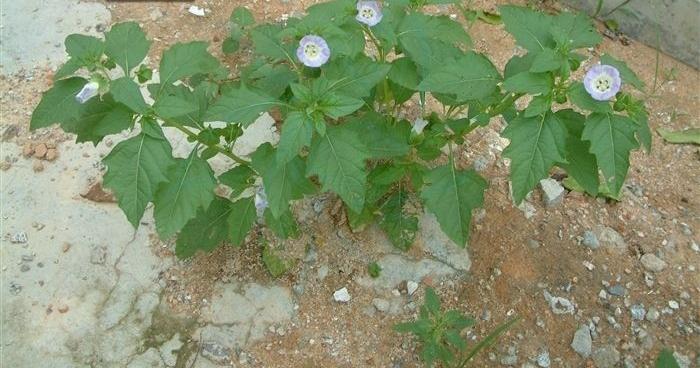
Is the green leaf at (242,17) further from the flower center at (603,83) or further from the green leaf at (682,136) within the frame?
the green leaf at (682,136)

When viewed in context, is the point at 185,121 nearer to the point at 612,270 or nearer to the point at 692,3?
the point at 612,270

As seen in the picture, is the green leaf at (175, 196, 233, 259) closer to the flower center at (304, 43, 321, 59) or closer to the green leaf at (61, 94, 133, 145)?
the green leaf at (61, 94, 133, 145)

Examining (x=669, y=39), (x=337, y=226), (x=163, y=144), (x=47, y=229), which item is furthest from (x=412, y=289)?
(x=669, y=39)

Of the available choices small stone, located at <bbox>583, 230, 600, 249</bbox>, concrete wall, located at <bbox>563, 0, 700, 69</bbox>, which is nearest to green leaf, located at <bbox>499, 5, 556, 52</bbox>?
small stone, located at <bbox>583, 230, 600, 249</bbox>

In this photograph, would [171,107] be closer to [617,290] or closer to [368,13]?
[368,13]

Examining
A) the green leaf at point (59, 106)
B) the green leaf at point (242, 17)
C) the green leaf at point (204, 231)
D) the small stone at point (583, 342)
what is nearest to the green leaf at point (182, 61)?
the green leaf at point (59, 106)

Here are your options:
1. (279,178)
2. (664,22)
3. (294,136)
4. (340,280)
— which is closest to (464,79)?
(294,136)
